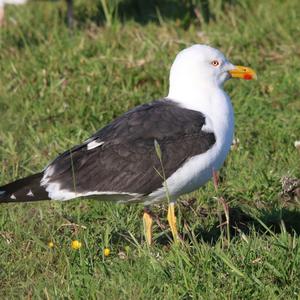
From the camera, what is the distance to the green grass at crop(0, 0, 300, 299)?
4.56 m

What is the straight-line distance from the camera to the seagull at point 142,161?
5.14 metres

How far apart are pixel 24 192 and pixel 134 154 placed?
2.04 feet

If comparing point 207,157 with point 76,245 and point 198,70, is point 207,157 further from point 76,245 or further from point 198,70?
point 76,245

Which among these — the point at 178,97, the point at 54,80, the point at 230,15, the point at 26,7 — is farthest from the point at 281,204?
the point at 26,7

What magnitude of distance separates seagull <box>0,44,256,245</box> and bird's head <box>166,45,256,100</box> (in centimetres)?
22

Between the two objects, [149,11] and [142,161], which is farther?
[149,11]

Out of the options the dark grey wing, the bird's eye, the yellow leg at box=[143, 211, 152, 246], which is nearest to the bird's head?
the bird's eye

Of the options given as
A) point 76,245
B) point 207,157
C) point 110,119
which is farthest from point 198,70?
point 110,119

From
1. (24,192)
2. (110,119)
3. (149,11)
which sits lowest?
(110,119)

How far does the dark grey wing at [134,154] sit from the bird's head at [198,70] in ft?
1.06

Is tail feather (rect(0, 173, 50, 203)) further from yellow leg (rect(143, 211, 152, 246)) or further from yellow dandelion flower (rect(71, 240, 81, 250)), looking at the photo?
yellow leg (rect(143, 211, 152, 246))

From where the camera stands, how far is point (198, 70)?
5.61 meters

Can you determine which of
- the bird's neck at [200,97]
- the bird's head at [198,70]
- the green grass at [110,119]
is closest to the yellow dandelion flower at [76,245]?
the green grass at [110,119]

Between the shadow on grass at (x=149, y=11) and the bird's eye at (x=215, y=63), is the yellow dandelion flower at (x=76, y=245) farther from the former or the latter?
the shadow on grass at (x=149, y=11)
